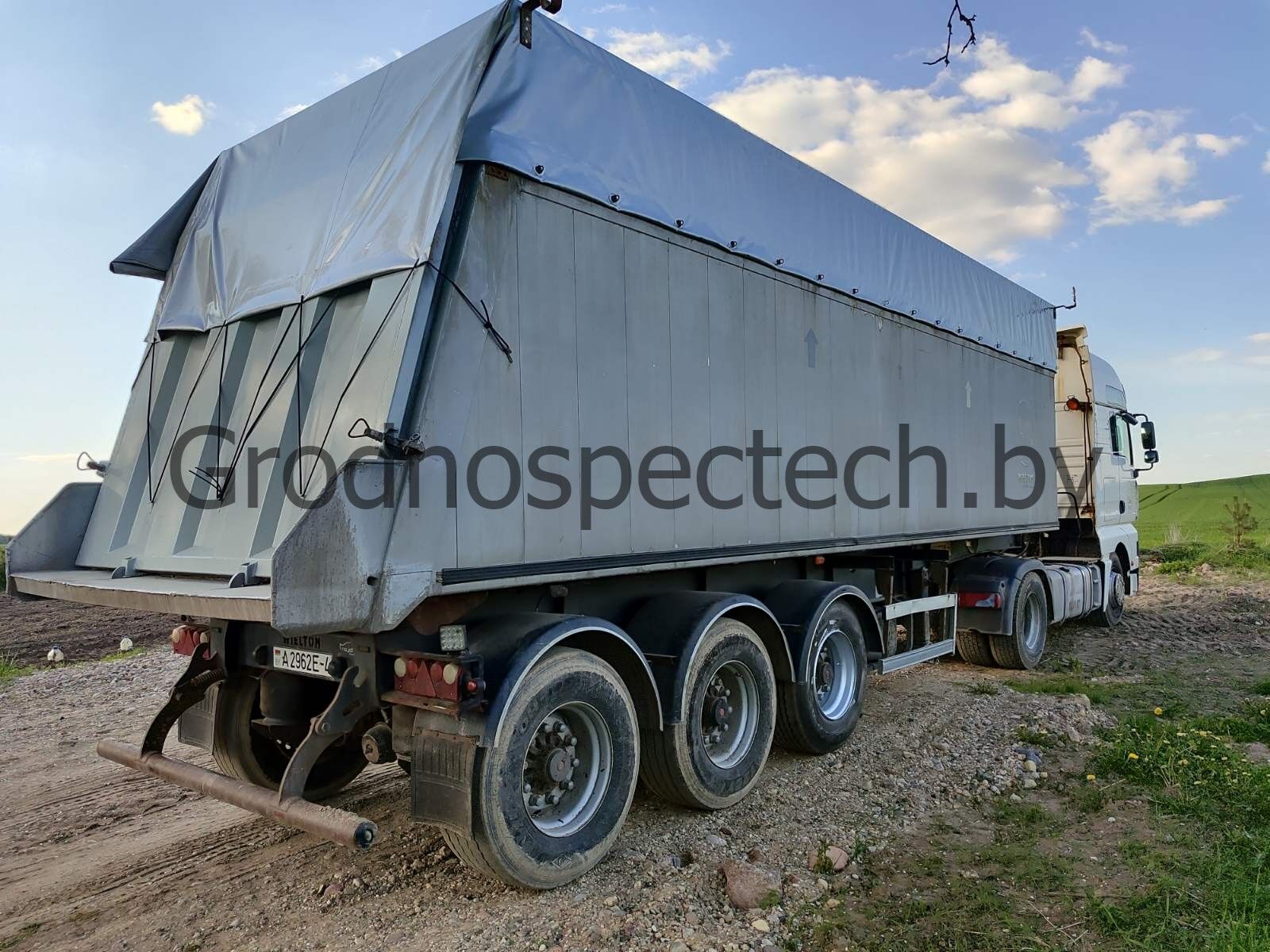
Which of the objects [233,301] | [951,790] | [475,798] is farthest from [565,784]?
[233,301]

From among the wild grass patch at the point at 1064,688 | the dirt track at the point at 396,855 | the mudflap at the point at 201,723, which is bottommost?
the dirt track at the point at 396,855

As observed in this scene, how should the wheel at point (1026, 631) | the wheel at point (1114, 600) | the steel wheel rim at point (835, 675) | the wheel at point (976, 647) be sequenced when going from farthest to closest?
the wheel at point (1114, 600) < the wheel at point (976, 647) < the wheel at point (1026, 631) < the steel wheel rim at point (835, 675)

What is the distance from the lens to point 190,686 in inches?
175

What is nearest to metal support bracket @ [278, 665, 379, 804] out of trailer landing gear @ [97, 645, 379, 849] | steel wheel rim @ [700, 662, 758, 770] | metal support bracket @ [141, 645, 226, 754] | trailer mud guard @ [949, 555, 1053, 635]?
trailer landing gear @ [97, 645, 379, 849]

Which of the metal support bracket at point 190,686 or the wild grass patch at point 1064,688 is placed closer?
the metal support bracket at point 190,686

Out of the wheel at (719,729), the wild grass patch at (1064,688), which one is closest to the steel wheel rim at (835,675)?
the wheel at (719,729)

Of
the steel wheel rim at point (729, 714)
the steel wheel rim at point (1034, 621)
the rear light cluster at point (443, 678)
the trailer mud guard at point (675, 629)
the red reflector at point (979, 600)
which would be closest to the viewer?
the rear light cluster at point (443, 678)

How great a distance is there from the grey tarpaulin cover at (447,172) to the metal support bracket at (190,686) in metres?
1.87

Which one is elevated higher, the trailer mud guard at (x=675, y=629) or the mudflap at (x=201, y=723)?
the trailer mud guard at (x=675, y=629)

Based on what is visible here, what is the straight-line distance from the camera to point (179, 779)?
4.05m

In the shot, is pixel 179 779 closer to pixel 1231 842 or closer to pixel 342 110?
pixel 342 110

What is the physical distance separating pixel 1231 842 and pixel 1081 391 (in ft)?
27.0

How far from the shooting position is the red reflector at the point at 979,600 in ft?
28.8

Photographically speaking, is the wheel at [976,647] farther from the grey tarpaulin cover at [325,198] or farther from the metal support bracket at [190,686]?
the grey tarpaulin cover at [325,198]
